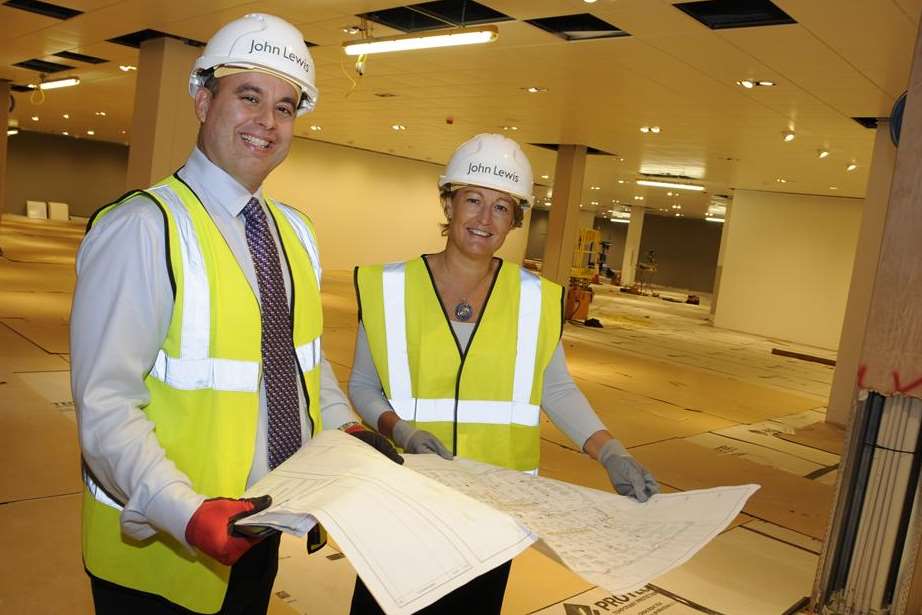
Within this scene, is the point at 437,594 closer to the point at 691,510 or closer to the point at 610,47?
the point at 691,510

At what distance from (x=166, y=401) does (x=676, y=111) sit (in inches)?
383

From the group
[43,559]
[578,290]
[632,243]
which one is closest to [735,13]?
[43,559]

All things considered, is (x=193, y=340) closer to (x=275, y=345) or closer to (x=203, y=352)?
(x=203, y=352)

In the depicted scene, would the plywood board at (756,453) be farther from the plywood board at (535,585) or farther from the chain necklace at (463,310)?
the chain necklace at (463,310)

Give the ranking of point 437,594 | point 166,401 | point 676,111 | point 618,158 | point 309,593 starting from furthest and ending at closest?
point 618,158 → point 676,111 → point 309,593 → point 166,401 → point 437,594

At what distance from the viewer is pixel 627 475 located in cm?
177

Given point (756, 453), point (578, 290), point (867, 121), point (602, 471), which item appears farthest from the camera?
point (578, 290)

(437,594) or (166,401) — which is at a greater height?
(166,401)

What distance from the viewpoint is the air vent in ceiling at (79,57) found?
1184 centimetres

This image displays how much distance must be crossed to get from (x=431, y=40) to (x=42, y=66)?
1030cm

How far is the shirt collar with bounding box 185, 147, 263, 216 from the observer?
1479 millimetres

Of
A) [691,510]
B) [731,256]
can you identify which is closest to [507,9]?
[691,510]

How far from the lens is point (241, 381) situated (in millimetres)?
1368

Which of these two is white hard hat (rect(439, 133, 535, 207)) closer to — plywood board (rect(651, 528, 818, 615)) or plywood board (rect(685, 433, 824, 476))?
plywood board (rect(651, 528, 818, 615))
